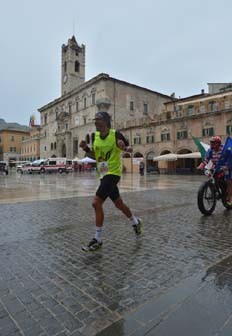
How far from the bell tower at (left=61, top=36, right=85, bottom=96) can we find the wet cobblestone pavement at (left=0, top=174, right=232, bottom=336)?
206 ft

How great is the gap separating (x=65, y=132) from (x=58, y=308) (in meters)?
59.4

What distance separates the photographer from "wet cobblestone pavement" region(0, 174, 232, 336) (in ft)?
6.40

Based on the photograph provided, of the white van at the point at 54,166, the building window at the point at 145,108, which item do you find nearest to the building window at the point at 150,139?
the white van at the point at 54,166

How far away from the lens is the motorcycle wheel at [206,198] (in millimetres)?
5841

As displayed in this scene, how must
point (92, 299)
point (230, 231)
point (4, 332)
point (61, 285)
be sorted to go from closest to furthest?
point (4, 332) → point (92, 299) → point (61, 285) → point (230, 231)

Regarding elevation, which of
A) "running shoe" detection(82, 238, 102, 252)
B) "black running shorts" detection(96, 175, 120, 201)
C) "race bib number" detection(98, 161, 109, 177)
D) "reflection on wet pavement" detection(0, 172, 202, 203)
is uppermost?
"race bib number" detection(98, 161, 109, 177)

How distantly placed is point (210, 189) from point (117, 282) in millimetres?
4269

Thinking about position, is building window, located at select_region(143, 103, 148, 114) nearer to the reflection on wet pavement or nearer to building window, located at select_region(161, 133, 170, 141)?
building window, located at select_region(161, 133, 170, 141)

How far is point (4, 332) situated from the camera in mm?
1864

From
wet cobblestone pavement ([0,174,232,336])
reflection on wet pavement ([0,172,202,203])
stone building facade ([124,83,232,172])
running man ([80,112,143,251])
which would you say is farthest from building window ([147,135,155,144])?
running man ([80,112,143,251])

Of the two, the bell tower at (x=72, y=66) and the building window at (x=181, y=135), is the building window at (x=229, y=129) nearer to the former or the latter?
the building window at (x=181, y=135)

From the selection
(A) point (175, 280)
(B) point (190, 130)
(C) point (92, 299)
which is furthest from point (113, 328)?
(B) point (190, 130)

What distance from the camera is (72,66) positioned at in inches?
2454

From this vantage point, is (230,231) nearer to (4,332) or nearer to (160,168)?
(4,332)
